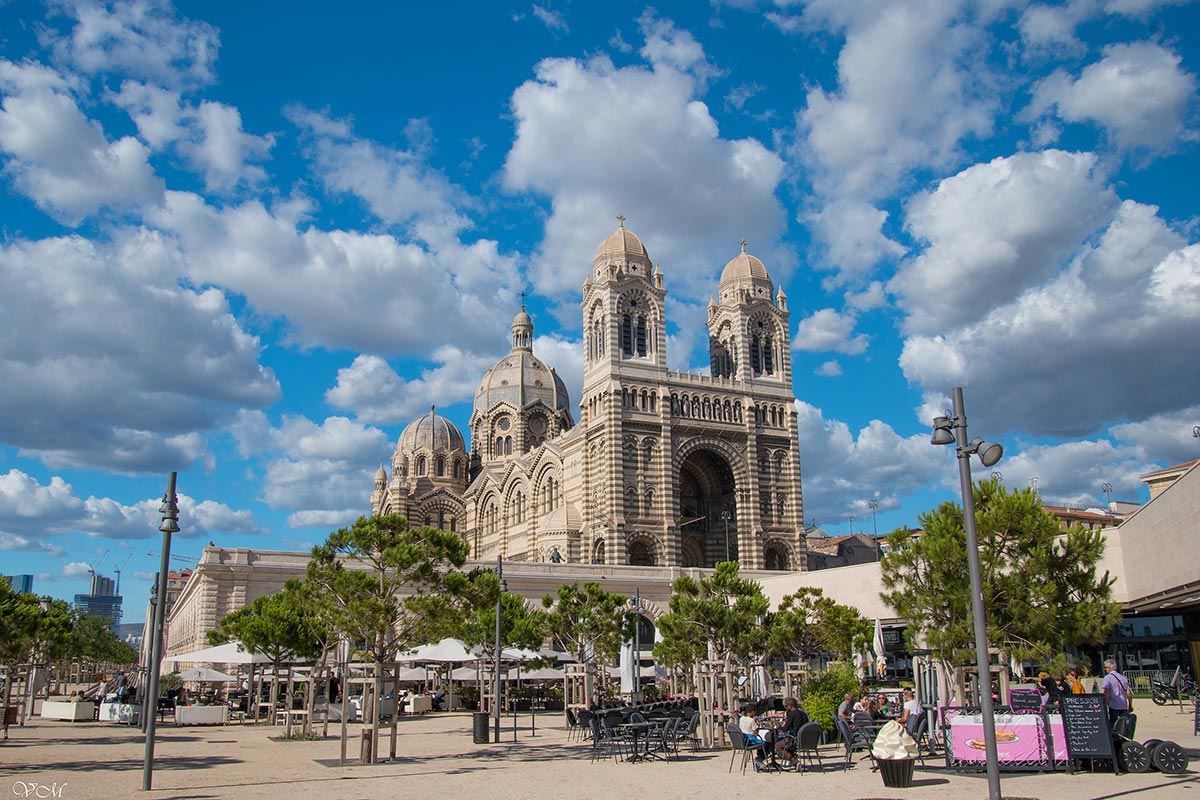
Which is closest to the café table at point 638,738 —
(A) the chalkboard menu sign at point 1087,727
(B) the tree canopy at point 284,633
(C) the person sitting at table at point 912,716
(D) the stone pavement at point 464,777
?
(D) the stone pavement at point 464,777

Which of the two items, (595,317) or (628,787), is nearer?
(628,787)

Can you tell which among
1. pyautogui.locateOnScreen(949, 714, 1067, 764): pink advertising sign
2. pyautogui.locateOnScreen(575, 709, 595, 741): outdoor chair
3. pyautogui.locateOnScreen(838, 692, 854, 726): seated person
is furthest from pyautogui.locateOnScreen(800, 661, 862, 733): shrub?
pyautogui.locateOnScreen(575, 709, 595, 741): outdoor chair

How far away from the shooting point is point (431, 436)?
88.7 meters

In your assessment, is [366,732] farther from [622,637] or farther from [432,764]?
[622,637]

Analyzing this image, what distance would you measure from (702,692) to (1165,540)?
17.1 m

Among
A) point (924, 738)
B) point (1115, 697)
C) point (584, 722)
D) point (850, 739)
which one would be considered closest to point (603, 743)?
point (584, 722)

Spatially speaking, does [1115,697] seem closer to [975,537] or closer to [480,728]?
[975,537]

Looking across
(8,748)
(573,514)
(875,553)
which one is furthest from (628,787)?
(875,553)

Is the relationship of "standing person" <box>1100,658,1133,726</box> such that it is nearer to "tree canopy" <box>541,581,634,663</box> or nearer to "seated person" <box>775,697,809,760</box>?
"seated person" <box>775,697,809,760</box>

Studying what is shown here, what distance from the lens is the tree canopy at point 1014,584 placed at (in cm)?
1848

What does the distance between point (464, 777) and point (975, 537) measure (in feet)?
31.9

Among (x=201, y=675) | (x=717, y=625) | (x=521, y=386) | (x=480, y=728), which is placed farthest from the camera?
(x=521, y=386)

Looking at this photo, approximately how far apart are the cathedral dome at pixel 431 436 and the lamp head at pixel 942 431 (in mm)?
77215

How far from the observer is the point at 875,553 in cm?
7919
